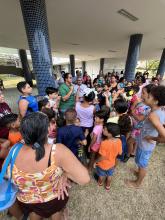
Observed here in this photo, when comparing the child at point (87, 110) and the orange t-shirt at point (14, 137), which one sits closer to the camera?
the orange t-shirt at point (14, 137)

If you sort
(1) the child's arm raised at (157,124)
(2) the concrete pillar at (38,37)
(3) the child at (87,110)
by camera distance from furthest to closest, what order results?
(2) the concrete pillar at (38,37), (3) the child at (87,110), (1) the child's arm raised at (157,124)

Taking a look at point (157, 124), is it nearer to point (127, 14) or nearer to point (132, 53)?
point (127, 14)

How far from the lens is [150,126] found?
153 cm

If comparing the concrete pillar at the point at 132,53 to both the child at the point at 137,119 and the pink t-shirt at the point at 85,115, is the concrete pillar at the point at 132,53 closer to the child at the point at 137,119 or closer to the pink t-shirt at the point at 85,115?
the child at the point at 137,119

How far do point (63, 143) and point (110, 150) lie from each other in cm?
61

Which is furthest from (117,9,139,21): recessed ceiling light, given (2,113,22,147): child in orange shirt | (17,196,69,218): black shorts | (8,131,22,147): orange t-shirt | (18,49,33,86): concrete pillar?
Answer: (18,49,33,86): concrete pillar

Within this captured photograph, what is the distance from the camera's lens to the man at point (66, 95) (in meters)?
2.62

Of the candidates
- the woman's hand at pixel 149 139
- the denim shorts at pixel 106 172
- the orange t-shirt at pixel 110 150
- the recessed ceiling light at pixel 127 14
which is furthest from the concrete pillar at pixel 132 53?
the denim shorts at pixel 106 172

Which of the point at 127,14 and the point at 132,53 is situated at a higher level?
the point at 127,14

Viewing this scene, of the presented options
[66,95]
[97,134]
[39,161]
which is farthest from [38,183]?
[66,95]

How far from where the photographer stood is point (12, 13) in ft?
12.0

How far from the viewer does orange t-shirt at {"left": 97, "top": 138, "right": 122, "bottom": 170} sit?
5.18 ft

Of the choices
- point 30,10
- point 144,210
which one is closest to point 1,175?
point 144,210

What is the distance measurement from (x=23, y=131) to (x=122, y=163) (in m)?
2.06
